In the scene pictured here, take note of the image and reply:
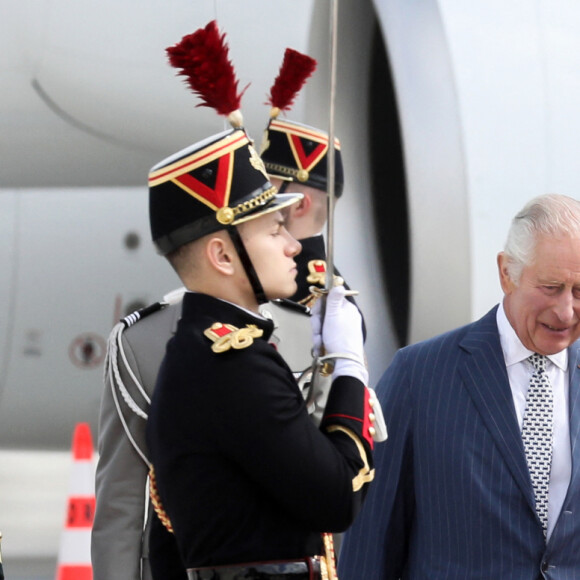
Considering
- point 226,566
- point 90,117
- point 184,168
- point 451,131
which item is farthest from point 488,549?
point 90,117

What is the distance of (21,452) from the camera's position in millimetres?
3875

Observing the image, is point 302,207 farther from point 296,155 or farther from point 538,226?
point 538,226

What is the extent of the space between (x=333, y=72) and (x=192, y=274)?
1.09ft

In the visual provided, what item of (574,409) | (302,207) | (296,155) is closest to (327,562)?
(574,409)

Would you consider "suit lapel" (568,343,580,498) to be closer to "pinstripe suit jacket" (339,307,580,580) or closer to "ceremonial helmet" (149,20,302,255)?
"pinstripe suit jacket" (339,307,580,580)

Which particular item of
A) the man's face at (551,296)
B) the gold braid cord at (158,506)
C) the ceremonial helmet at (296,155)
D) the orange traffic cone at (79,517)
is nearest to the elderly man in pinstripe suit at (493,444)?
the man's face at (551,296)

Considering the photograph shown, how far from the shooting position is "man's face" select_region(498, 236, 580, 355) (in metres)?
2.09

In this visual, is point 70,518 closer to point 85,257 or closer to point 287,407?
point 85,257

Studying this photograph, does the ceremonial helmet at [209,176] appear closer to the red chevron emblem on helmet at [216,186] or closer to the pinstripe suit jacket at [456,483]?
the red chevron emblem on helmet at [216,186]

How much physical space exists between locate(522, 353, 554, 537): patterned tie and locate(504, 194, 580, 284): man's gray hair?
156mm

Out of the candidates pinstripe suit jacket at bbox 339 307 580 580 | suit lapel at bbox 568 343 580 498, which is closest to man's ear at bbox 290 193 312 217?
pinstripe suit jacket at bbox 339 307 580 580

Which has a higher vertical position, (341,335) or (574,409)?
(341,335)

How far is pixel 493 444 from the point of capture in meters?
2.11

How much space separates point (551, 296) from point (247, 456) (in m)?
0.67
